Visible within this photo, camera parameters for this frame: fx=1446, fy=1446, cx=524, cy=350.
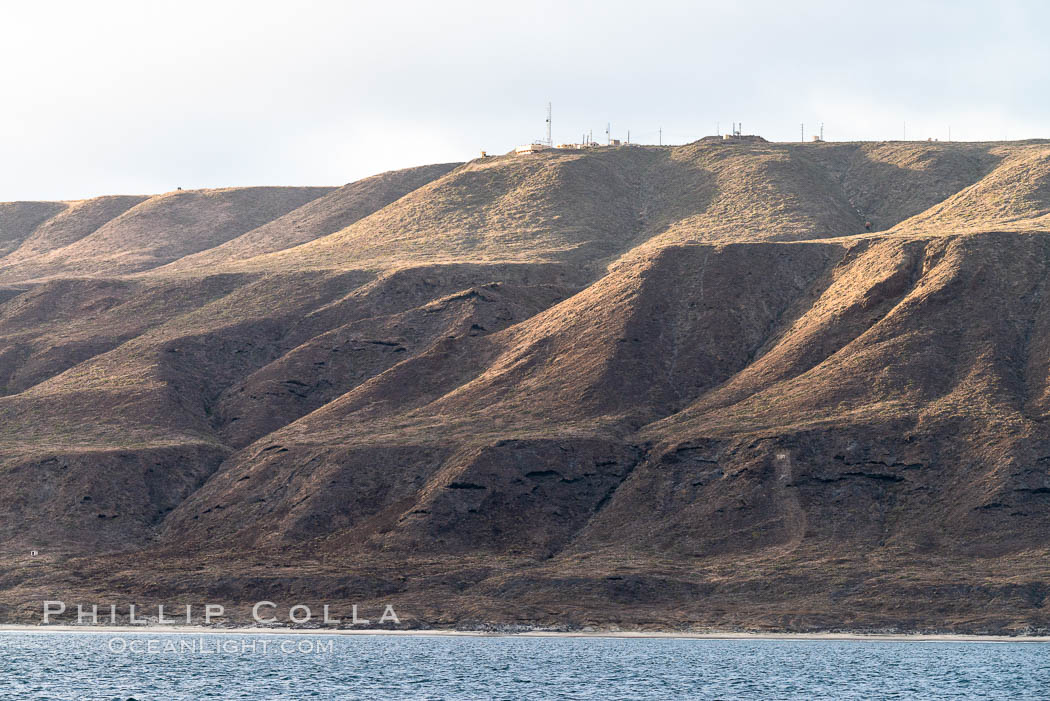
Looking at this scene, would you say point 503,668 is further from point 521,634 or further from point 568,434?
point 568,434

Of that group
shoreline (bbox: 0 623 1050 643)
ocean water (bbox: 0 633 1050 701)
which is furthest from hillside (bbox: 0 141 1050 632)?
ocean water (bbox: 0 633 1050 701)

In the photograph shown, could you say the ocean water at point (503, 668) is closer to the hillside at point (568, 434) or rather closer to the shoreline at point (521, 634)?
the shoreline at point (521, 634)

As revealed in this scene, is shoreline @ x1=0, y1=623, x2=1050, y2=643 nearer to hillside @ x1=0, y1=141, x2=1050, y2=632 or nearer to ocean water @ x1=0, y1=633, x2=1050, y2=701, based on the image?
ocean water @ x1=0, y1=633, x2=1050, y2=701

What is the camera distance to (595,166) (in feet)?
644

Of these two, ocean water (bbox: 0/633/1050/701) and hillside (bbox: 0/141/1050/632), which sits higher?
hillside (bbox: 0/141/1050/632)

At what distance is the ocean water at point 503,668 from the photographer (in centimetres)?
6750

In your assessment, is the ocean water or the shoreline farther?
the shoreline

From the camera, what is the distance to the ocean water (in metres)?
67.5

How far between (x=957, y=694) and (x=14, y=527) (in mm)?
72727

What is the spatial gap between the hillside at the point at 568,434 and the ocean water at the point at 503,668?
2.37m

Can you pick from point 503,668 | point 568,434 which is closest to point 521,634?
point 503,668

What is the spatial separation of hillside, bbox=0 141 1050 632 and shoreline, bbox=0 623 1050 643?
1153 millimetres

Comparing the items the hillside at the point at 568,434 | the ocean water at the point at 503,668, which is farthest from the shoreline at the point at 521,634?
the hillside at the point at 568,434

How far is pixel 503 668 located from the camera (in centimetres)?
7738
